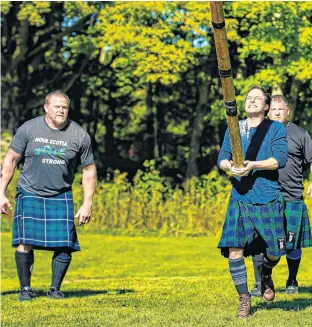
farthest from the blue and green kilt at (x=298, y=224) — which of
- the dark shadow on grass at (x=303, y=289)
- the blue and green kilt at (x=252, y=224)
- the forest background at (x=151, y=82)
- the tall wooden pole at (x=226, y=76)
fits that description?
the forest background at (x=151, y=82)

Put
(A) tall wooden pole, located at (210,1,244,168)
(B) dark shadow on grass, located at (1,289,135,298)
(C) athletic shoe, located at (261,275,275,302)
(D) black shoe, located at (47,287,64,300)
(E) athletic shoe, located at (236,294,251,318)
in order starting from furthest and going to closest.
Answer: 1. (B) dark shadow on grass, located at (1,289,135,298)
2. (D) black shoe, located at (47,287,64,300)
3. (C) athletic shoe, located at (261,275,275,302)
4. (E) athletic shoe, located at (236,294,251,318)
5. (A) tall wooden pole, located at (210,1,244,168)

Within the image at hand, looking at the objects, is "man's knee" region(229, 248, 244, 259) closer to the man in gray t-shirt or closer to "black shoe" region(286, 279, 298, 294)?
the man in gray t-shirt

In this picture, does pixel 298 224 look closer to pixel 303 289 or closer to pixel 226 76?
pixel 303 289

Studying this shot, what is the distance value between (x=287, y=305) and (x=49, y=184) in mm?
2452

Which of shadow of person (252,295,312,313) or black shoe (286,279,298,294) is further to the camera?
black shoe (286,279,298,294)

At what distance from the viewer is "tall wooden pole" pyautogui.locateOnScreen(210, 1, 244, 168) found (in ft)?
21.9

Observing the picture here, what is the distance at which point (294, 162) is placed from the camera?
9641 millimetres

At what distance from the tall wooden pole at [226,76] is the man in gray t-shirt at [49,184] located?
6.76ft

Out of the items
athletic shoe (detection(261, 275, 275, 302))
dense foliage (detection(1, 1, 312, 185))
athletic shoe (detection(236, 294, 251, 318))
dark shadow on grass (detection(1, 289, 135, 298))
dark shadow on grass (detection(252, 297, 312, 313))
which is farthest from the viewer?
dense foliage (detection(1, 1, 312, 185))

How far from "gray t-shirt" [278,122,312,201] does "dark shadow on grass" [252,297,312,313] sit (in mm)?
1132

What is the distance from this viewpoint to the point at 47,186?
9.34 meters

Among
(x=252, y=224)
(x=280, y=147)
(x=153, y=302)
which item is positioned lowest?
(x=153, y=302)

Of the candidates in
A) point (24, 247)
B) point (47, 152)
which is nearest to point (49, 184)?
point (47, 152)

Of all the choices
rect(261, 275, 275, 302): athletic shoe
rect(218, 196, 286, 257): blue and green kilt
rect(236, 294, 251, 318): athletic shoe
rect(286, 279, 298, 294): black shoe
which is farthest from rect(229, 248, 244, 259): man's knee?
rect(286, 279, 298, 294): black shoe
